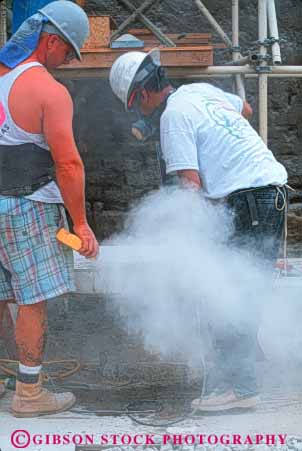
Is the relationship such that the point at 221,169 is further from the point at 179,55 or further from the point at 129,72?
the point at 179,55

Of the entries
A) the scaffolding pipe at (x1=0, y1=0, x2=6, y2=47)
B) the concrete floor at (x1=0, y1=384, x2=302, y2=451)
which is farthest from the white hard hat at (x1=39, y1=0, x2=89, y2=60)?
the scaffolding pipe at (x1=0, y1=0, x2=6, y2=47)

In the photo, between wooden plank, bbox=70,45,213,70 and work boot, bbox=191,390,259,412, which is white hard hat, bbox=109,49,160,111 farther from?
work boot, bbox=191,390,259,412

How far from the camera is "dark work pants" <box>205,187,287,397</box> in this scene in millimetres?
3549

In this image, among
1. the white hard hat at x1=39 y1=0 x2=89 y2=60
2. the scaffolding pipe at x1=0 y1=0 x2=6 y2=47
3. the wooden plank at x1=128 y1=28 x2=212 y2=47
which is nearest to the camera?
the white hard hat at x1=39 y1=0 x2=89 y2=60

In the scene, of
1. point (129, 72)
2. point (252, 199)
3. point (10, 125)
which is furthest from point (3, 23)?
point (252, 199)

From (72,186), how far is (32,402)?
1027 millimetres

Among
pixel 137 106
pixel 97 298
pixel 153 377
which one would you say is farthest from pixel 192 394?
pixel 137 106

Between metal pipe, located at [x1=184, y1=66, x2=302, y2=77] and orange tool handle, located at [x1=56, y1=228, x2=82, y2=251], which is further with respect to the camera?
metal pipe, located at [x1=184, y1=66, x2=302, y2=77]

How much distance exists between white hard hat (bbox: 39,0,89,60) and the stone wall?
3.61m

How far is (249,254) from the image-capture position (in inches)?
142

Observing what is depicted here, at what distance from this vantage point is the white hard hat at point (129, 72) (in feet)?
11.6

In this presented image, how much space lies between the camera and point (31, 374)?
351cm

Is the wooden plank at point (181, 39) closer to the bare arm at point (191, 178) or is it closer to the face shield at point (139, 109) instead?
the face shield at point (139, 109)

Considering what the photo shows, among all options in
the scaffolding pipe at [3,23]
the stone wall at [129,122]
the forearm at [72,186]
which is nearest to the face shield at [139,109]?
the forearm at [72,186]
